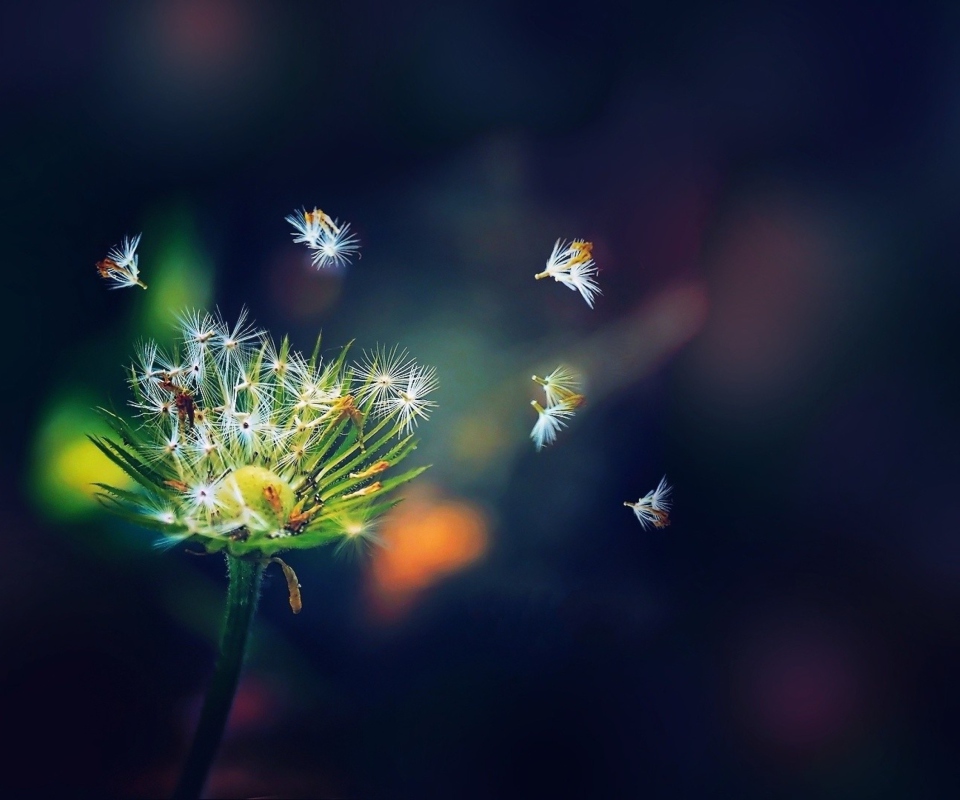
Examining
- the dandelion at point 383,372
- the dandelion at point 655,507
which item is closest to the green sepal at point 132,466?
the dandelion at point 383,372

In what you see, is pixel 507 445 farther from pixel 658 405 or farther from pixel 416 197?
pixel 416 197

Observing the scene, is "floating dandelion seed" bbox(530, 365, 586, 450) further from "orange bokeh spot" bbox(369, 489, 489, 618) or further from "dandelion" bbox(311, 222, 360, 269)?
"dandelion" bbox(311, 222, 360, 269)

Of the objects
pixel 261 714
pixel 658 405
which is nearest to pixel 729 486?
pixel 658 405

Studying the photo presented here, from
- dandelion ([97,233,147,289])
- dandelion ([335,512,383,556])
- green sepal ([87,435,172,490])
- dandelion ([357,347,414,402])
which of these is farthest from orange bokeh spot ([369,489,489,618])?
dandelion ([97,233,147,289])

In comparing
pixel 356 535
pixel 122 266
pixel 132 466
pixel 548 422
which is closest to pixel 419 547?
pixel 356 535

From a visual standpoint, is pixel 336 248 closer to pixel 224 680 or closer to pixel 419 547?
pixel 419 547
